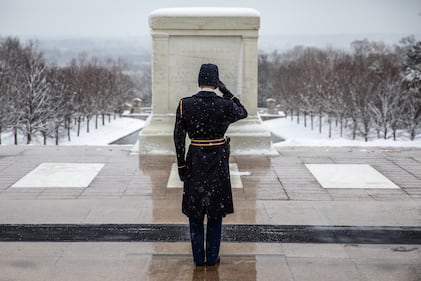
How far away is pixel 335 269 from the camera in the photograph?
4.89 m

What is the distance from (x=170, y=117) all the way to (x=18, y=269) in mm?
5524

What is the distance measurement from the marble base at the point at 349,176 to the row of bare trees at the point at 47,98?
117 ft

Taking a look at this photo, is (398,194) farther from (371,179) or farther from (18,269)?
(18,269)

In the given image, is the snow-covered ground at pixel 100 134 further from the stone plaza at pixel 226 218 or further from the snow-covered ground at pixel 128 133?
the stone plaza at pixel 226 218

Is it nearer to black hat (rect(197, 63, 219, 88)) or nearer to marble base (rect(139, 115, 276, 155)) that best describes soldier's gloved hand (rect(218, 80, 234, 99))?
black hat (rect(197, 63, 219, 88))

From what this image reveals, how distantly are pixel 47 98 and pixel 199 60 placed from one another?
3719cm

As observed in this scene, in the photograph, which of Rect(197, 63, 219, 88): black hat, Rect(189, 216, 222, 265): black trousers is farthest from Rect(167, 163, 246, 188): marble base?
Rect(197, 63, 219, 88): black hat

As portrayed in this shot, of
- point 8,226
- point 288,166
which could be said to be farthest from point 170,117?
point 8,226

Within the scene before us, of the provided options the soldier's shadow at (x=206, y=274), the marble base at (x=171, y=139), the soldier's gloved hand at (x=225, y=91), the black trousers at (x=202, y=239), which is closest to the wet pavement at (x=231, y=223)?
the soldier's shadow at (x=206, y=274)

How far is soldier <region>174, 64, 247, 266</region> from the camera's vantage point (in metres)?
4.76

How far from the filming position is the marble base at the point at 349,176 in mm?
7883

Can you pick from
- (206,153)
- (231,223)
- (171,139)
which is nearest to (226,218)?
(231,223)

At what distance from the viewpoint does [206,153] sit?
15.7 feet

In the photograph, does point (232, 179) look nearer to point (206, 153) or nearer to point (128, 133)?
point (206, 153)
